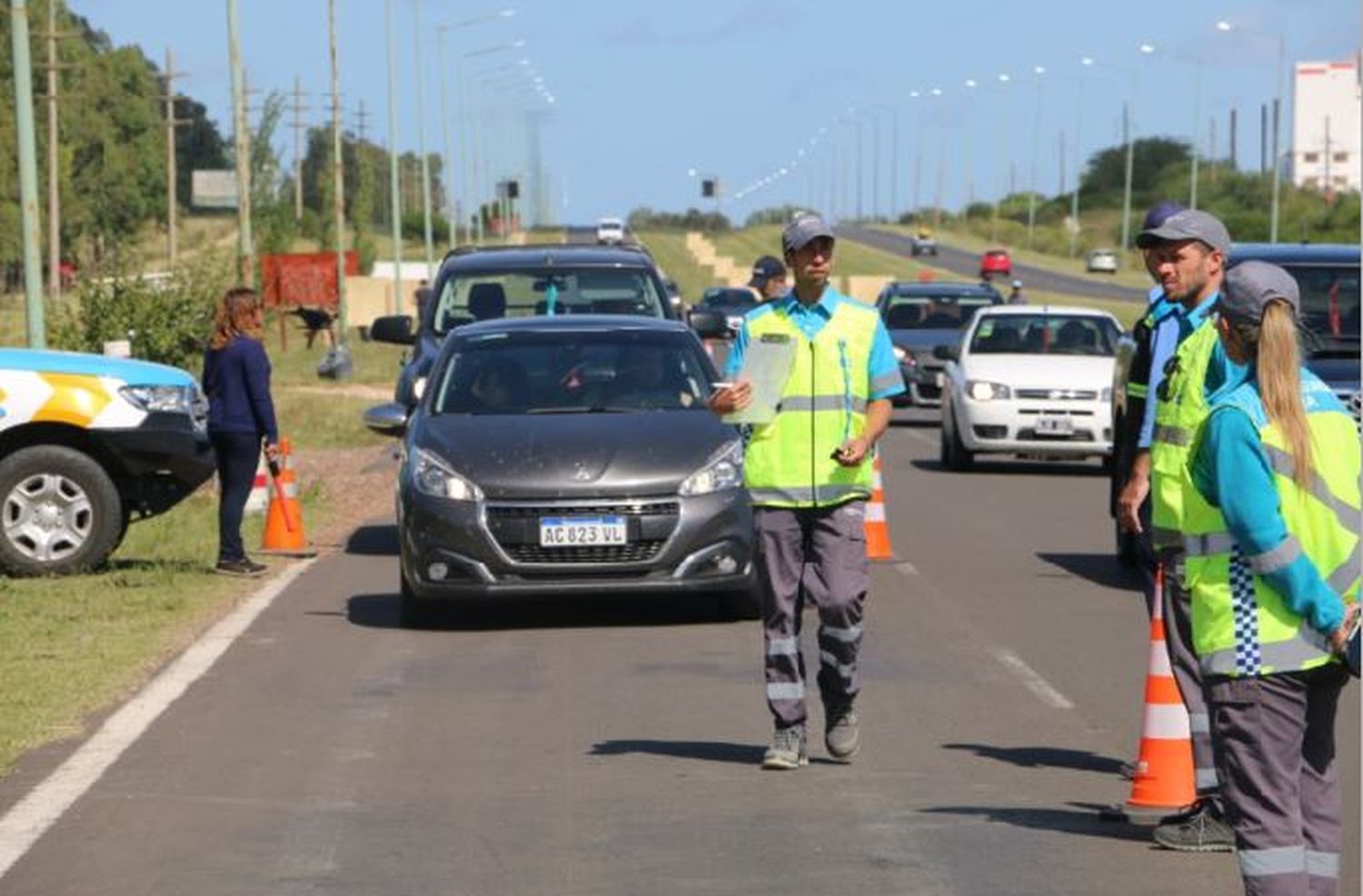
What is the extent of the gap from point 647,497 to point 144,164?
337ft

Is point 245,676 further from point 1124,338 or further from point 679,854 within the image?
point 1124,338

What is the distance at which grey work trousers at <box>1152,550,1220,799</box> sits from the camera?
914 centimetres

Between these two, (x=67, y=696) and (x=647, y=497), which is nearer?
(x=67, y=696)

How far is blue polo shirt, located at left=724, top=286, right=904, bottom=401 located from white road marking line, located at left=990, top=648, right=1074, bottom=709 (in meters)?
1.94

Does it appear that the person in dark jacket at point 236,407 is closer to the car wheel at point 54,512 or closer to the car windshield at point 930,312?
the car wheel at point 54,512

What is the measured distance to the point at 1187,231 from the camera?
8.73m

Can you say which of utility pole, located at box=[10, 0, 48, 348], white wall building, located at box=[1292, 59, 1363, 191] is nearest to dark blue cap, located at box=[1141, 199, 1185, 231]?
utility pole, located at box=[10, 0, 48, 348]

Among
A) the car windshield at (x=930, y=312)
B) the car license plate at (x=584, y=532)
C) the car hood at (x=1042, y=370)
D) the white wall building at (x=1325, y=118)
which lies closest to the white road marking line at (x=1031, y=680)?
the car license plate at (x=584, y=532)

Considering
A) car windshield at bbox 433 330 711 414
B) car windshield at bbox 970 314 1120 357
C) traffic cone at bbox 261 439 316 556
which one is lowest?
traffic cone at bbox 261 439 316 556

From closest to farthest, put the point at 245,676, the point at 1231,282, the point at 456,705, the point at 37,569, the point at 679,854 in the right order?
the point at 1231,282 → the point at 679,854 → the point at 456,705 → the point at 245,676 → the point at 37,569

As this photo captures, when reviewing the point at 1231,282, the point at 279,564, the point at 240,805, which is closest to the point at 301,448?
the point at 279,564

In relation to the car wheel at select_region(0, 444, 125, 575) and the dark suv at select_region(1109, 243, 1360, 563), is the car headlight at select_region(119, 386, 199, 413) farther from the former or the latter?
the dark suv at select_region(1109, 243, 1360, 563)

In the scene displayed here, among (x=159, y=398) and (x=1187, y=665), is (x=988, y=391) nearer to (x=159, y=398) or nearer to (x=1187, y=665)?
(x=159, y=398)

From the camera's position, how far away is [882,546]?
19.0m
